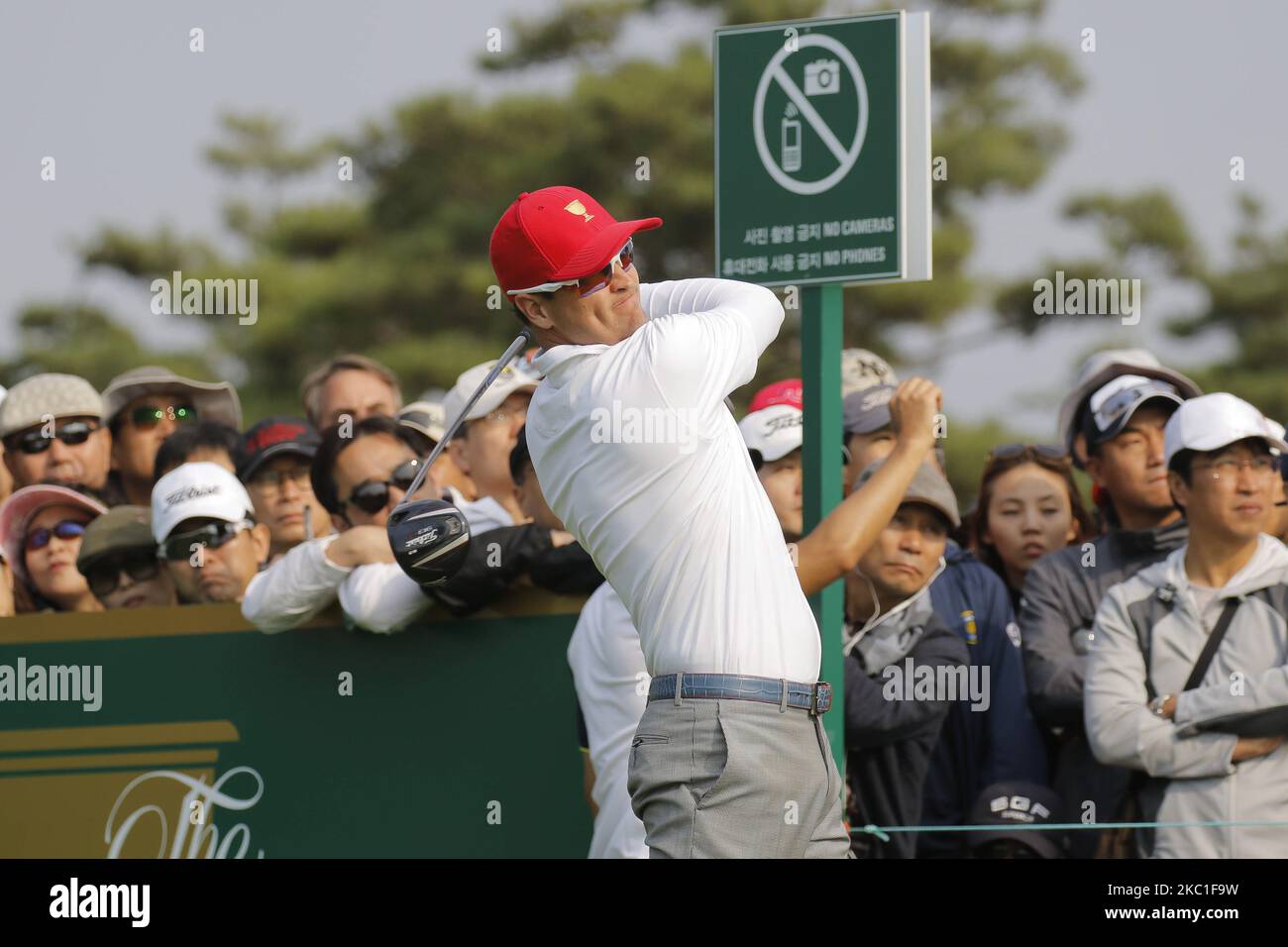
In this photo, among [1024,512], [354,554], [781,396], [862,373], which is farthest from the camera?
[862,373]

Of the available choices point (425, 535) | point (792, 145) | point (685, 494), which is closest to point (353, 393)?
point (792, 145)

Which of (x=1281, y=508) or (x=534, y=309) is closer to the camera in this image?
(x=534, y=309)

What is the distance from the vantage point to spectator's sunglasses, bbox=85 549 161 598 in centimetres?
750

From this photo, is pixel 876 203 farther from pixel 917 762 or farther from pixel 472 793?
pixel 472 793

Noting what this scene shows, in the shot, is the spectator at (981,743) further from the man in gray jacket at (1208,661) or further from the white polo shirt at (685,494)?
the white polo shirt at (685,494)

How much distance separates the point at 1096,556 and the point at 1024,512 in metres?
0.46

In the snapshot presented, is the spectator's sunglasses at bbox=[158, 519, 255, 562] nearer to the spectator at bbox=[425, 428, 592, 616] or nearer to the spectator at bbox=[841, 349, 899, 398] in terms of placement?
the spectator at bbox=[425, 428, 592, 616]

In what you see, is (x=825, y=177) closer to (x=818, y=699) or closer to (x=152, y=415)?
(x=818, y=699)

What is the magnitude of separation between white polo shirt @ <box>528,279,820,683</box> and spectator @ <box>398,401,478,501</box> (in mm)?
2612

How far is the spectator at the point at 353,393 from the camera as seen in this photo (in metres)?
8.28

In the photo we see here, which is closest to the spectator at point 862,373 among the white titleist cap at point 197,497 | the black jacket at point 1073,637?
the black jacket at point 1073,637

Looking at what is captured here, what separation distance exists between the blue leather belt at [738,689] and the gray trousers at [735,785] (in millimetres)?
14

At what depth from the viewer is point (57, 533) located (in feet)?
26.1
